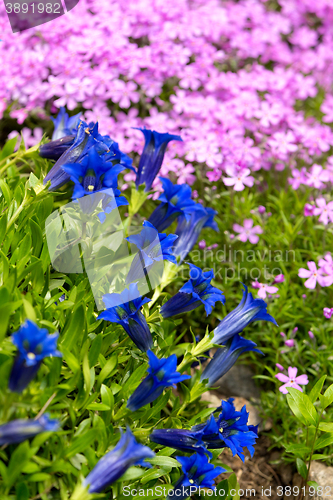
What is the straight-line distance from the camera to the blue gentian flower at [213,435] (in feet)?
5.42

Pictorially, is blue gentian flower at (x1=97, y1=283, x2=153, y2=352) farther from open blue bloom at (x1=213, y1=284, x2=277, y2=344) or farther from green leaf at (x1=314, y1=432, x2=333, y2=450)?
green leaf at (x1=314, y1=432, x2=333, y2=450)

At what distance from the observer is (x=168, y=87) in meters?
4.16

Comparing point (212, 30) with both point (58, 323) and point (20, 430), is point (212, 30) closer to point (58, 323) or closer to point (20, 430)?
point (58, 323)

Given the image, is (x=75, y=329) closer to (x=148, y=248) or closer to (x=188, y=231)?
(x=148, y=248)

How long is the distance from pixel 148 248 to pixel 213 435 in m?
0.82

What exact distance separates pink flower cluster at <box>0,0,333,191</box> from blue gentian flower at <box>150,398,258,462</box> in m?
1.64

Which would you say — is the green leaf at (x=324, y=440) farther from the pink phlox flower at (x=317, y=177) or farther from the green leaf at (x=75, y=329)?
the pink phlox flower at (x=317, y=177)

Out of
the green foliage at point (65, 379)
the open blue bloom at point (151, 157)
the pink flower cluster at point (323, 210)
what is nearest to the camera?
the green foliage at point (65, 379)

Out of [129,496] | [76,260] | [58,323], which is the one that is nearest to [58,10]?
[76,260]

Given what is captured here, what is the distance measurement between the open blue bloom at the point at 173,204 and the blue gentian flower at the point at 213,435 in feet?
3.39

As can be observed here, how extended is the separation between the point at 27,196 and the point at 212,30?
10.1 feet

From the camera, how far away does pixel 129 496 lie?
1.62 meters

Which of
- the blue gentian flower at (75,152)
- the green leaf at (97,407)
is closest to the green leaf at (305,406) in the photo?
the green leaf at (97,407)

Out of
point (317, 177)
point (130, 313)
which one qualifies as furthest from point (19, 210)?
point (317, 177)
